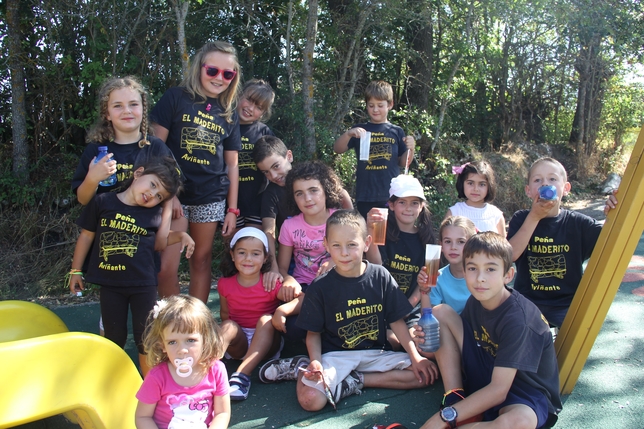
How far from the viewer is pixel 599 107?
1132cm

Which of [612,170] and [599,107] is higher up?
[599,107]

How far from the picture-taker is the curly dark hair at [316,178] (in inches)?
144

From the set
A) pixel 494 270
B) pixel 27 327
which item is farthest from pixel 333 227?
pixel 27 327

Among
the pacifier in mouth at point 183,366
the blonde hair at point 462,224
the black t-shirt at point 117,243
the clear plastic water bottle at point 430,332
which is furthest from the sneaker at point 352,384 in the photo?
the black t-shirt at point 117,243

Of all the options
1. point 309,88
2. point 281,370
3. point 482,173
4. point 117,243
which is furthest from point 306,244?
point 309,88

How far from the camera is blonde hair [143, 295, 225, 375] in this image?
2303 mm

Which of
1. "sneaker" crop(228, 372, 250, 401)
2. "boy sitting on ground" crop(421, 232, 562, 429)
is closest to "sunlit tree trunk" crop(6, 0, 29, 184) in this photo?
"sneaker" crop(228, 372, 250, 401)

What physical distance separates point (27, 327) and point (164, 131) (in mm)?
1484

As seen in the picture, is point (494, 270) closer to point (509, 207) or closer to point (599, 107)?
point (509, 207)

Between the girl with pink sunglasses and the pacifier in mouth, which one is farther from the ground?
the girl with pink sunglasses

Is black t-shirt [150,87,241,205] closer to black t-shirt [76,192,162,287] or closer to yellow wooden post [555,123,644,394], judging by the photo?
black t-shirt [76,192,162,287]

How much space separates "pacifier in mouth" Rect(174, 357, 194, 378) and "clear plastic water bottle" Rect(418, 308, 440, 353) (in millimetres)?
1252

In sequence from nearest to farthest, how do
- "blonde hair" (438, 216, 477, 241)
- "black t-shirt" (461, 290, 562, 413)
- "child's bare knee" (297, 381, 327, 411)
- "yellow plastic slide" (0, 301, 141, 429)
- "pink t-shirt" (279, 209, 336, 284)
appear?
"yellow plastic slide" (0, 301, 141, 429) < "black t-shirt" (461, 290, 562, 413) < "child's bare knee" (297, 381, 327, 411) < "blonde hair" (438, 216, 477, 241) < "pink t-shirt" (279, 209, 336, 284)

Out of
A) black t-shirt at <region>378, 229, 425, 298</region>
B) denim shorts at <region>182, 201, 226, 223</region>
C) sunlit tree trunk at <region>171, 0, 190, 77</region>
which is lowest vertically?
black t-shirt at <region>378, 229, 425, 298</region>
